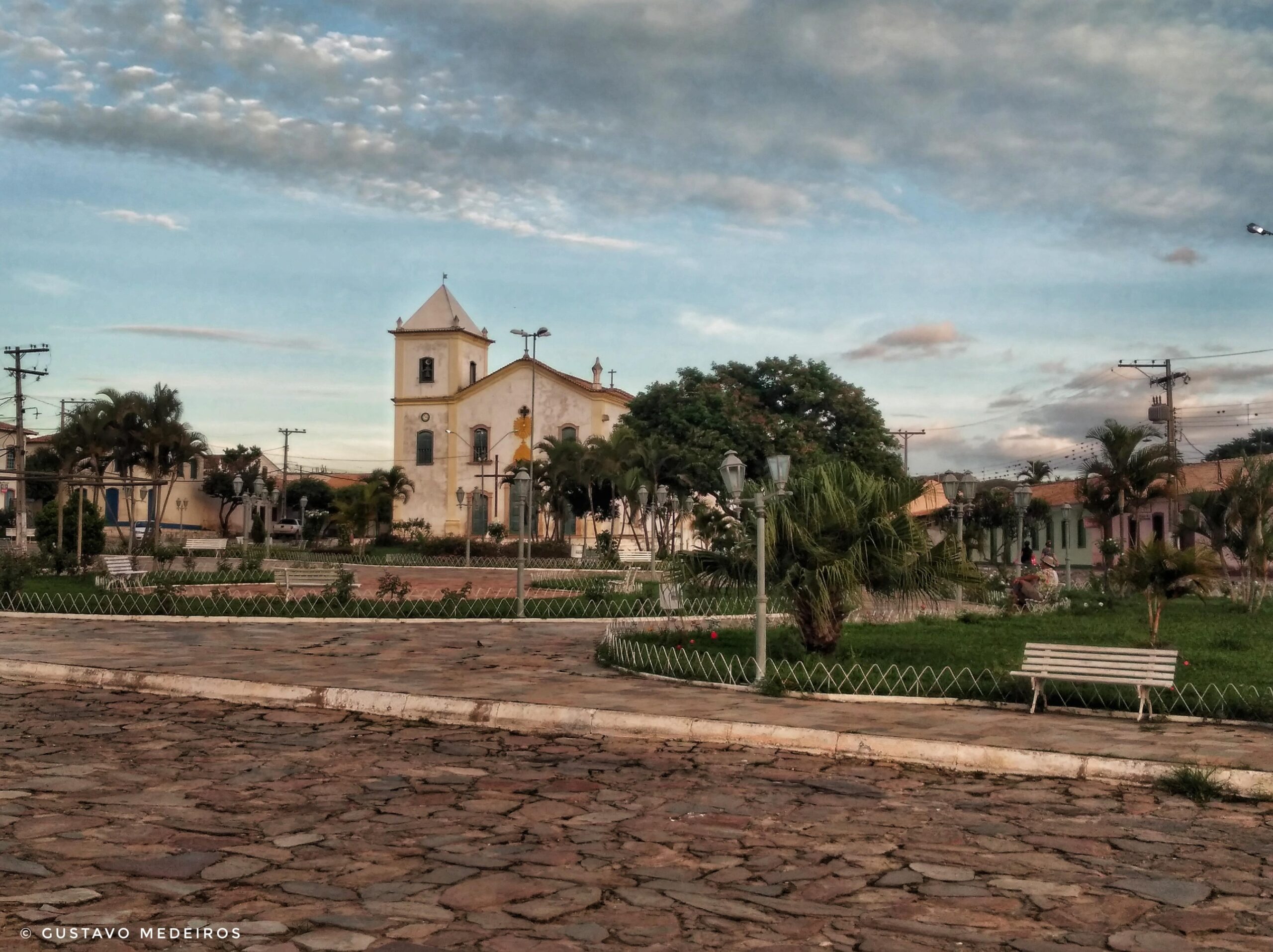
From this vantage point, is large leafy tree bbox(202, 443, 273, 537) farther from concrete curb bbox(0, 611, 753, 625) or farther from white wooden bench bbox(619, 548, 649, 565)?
concrete curb bbox(0, 611, 753, 625)

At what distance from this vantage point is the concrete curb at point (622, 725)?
8.41m

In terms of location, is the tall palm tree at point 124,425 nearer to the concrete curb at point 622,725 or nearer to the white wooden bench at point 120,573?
the white wooden bench at point 120,573

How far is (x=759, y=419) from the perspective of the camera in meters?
47.1

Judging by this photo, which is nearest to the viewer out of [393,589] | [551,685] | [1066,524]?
[551,685]

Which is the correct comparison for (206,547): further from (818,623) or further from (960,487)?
(818,623)

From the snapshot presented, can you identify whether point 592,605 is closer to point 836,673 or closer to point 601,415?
point 836,673

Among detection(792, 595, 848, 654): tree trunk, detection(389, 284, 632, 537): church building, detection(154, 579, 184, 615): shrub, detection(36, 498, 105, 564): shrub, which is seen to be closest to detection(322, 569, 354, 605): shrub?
detection(154, 579, 184, 615): shrub

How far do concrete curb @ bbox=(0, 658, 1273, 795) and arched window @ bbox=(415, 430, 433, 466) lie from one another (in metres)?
57.9

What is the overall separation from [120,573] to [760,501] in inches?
722

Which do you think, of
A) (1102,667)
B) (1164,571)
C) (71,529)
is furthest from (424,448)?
(1102,667)

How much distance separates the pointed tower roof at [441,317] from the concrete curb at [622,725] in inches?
2316

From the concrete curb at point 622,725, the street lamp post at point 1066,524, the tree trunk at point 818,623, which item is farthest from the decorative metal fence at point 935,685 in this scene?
the street lamp post at point 1066,524

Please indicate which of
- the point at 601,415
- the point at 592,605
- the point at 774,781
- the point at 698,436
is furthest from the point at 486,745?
the point at 601,415

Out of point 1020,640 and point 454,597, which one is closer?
point 1020,640
